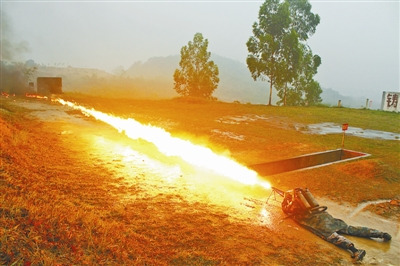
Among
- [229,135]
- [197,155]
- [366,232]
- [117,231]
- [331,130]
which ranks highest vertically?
[331,130]

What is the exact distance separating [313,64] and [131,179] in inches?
1943

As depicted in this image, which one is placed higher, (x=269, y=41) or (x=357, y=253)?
(x=269, y=41)

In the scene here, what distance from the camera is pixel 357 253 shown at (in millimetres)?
6453

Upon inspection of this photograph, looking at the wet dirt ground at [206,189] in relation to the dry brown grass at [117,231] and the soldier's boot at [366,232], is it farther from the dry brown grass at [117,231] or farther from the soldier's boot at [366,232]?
the dry brown grass at [117,231]

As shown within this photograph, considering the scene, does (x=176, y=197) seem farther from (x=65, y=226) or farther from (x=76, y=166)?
(x=76, y=166)

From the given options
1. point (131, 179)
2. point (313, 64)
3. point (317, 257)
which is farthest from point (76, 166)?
point (313, 64)

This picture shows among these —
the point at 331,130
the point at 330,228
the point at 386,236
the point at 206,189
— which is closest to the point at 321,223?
the point at 330,228

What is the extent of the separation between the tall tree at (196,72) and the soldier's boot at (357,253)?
151 ft

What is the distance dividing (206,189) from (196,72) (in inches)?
1705

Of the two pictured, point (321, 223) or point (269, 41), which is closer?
point (321, 223)

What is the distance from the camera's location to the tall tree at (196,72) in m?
50.5

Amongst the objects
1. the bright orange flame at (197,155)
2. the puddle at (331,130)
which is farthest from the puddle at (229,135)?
the puddle at (331,130)

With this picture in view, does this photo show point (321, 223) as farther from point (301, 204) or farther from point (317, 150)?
point (317, 150)

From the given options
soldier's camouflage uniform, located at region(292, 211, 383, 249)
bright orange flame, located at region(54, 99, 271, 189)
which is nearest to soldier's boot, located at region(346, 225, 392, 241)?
soldier's camouflage uniform, located at region(292, 211, 383, 249)
